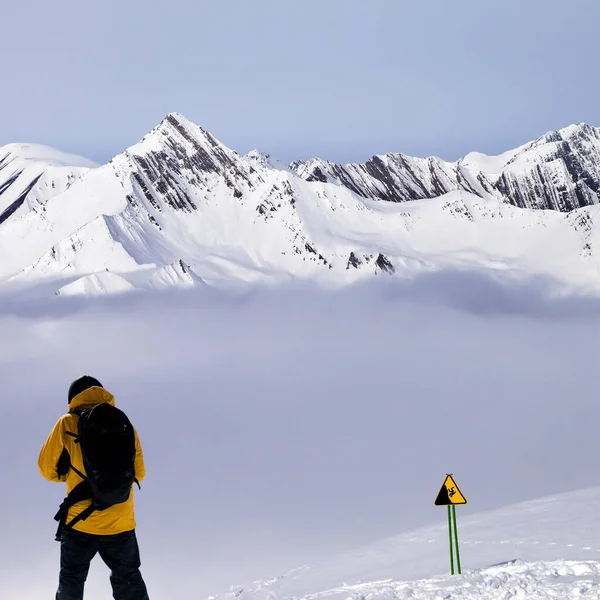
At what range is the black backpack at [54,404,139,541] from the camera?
33.7 feet

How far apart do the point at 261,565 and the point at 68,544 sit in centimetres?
5214

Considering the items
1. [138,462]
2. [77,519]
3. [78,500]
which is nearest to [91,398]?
[138,462]

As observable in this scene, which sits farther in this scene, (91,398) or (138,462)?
(138,462)

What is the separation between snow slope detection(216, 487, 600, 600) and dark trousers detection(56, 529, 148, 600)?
221 inches

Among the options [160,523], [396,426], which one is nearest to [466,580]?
[160,523]

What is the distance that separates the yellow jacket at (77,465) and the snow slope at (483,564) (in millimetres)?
6228

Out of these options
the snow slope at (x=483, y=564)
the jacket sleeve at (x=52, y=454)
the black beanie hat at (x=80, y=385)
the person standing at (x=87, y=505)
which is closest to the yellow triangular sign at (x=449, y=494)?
the snow slope at (x=483, y=564)

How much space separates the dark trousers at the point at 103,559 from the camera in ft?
35.0

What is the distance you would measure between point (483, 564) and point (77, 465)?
10957 mm

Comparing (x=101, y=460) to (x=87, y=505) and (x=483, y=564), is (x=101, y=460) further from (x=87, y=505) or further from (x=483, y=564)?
(x=483, y=564)

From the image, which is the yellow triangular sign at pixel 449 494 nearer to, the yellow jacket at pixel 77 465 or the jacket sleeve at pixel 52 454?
the yellow jacket at pixel 77 465

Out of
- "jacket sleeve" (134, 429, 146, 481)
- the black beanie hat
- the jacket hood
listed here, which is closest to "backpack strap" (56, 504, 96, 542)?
"jacket sleeve" (134, 429, 146, 481)

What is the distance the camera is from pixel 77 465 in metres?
10.5

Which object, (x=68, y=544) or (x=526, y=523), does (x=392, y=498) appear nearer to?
(x=526, y=523)
